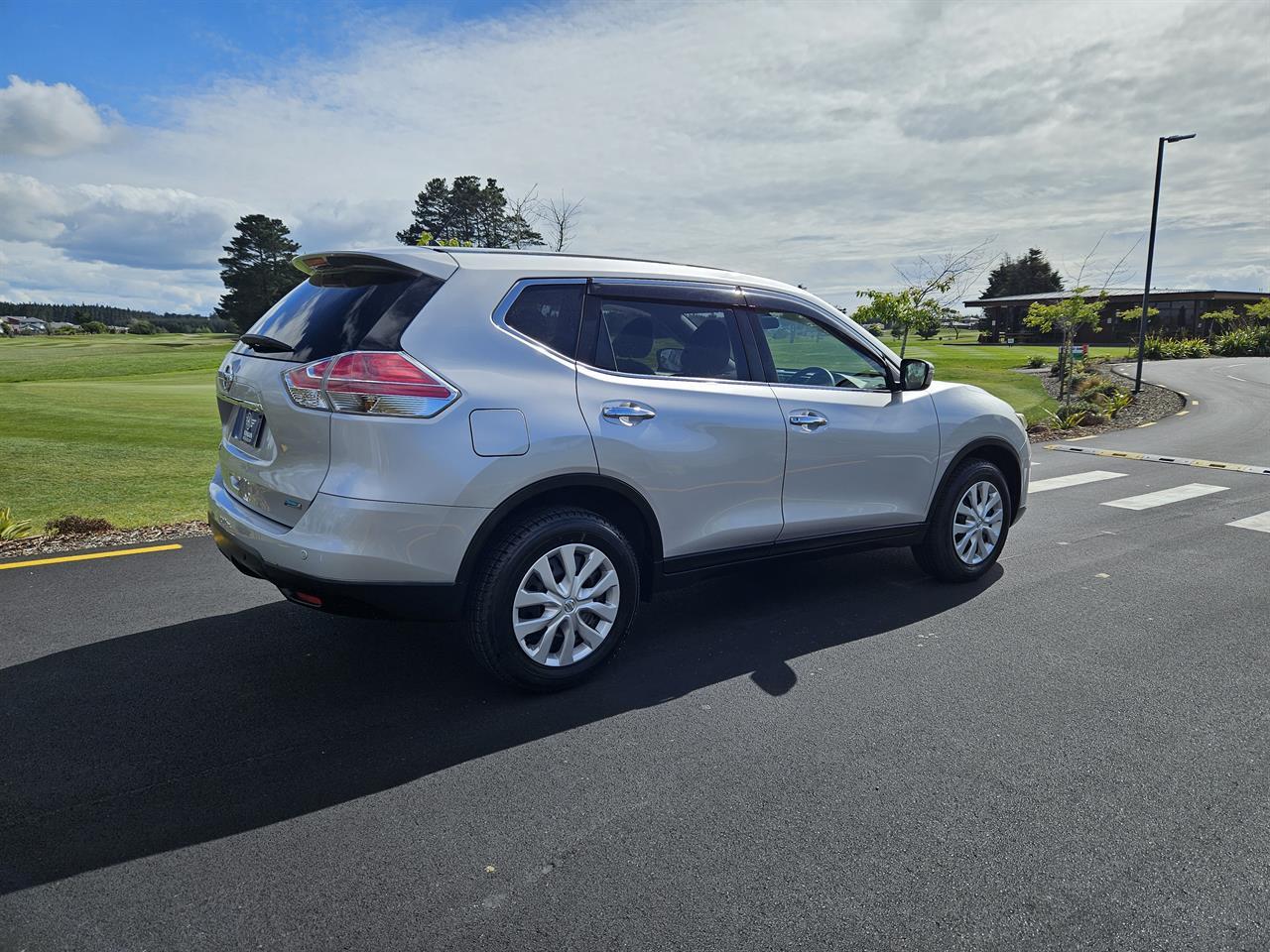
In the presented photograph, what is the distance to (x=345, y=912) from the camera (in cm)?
236

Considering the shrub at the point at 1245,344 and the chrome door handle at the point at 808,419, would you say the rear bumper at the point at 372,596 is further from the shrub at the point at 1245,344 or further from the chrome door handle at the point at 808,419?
the shrub at the point at 1245,344

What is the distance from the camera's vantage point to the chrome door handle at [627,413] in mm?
3748

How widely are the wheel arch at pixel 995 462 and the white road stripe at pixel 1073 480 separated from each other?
363cm

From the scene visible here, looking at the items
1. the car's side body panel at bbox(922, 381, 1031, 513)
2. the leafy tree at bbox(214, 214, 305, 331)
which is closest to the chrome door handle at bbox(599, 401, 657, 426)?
the car's side body panel at bbox(922, 381, 1031, 513)

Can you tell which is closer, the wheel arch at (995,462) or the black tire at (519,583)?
the black tire at (519,583)

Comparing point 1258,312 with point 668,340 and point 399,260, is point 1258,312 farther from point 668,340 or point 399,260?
point 399,260

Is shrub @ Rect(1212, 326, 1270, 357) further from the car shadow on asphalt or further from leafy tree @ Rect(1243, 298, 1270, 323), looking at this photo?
the car shadow on asphalt

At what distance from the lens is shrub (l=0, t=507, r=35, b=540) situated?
6297 millimetres

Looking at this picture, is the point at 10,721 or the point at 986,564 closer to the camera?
the point at 10,721

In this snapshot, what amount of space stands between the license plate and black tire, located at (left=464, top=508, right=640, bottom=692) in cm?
113

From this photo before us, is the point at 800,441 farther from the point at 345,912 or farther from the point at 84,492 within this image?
the point at 84,492

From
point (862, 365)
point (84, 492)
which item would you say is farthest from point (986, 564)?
point (84, 492)

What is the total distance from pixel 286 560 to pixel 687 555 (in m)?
1.78

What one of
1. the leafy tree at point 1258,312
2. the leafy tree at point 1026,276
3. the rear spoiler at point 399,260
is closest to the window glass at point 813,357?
the rear spoiler at point 399,260
